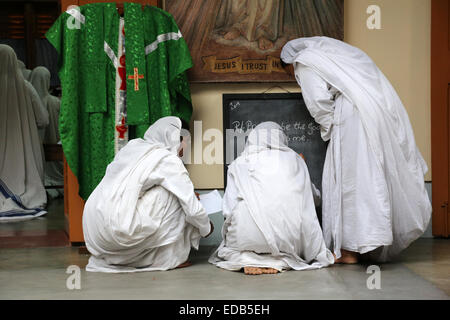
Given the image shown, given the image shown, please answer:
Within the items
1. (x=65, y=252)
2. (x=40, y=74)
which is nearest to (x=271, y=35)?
(x=65, y=252)

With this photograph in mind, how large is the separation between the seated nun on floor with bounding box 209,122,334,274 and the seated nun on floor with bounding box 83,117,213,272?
249 millimetres

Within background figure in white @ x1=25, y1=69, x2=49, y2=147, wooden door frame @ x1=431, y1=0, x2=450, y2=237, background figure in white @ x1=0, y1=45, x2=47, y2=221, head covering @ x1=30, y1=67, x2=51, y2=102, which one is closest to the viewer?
wooden door frame @ x1=431, y1=0, x2=450, y2=237

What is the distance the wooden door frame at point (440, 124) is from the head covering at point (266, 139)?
1.50m

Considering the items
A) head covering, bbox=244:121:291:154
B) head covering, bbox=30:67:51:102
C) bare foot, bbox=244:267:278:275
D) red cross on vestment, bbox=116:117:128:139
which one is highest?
head covering, bbox=30:67:51:102

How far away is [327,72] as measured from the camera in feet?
13.9

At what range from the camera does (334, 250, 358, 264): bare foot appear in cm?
416

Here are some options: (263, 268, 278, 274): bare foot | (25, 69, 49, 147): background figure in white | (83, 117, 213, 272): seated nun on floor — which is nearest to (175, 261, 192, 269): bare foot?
(83, 117, 213, 272): seated nun on floor

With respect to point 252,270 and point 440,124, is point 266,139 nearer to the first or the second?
point 252,270

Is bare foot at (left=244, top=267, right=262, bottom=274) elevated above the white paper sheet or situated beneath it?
situated beneath

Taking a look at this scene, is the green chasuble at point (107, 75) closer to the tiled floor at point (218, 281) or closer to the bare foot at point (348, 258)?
the tiled floor at point (218, 281)

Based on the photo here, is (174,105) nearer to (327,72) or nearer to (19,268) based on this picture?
(327,72)

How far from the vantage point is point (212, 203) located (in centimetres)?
425

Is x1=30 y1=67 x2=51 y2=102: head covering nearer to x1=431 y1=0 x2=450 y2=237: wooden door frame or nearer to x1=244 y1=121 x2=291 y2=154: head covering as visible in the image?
x1=244 y1=121 x2=291 y2=154: head covering

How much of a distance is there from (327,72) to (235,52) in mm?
910
